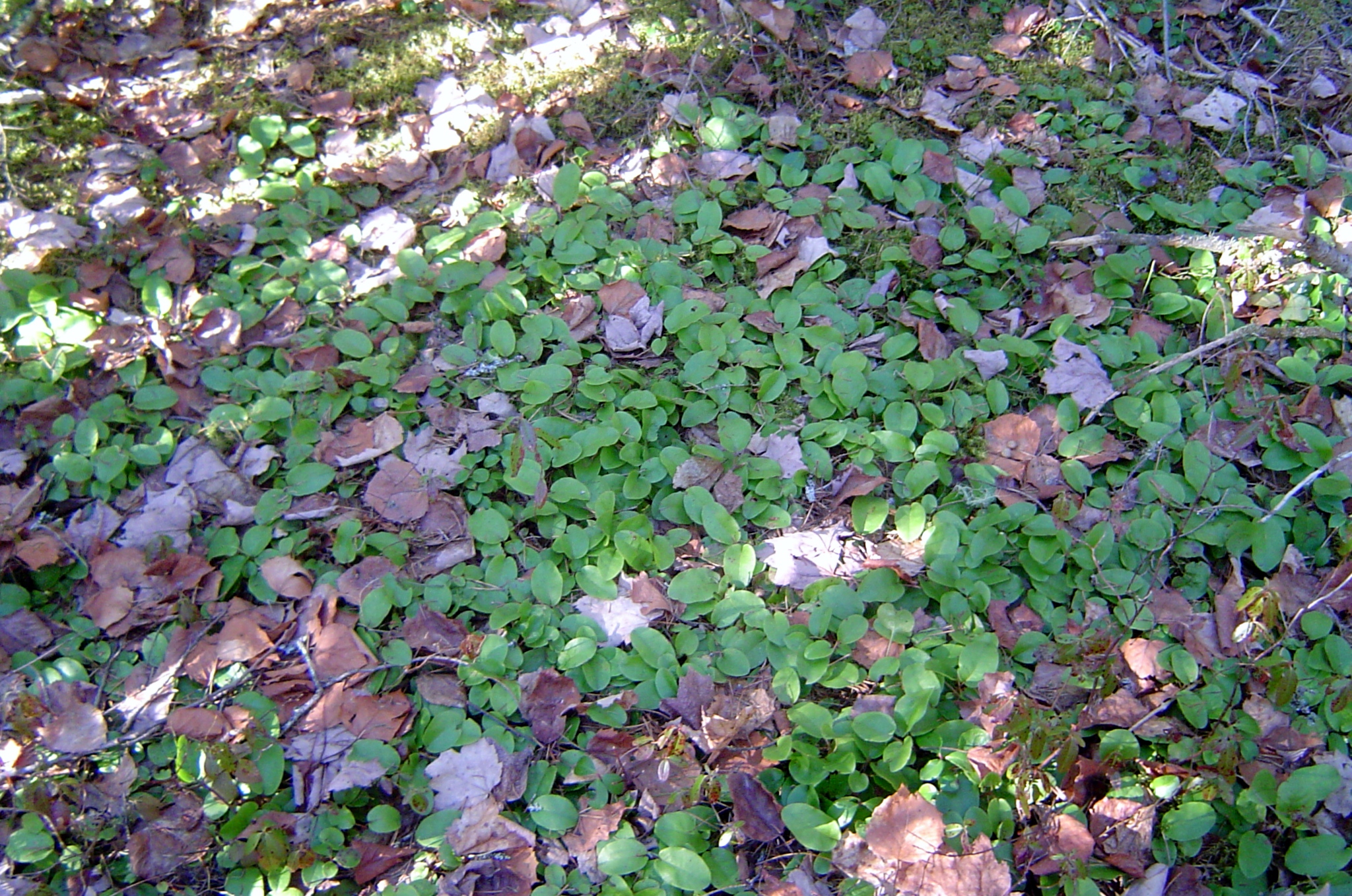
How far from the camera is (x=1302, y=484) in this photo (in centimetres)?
221

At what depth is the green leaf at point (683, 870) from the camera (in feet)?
5.88

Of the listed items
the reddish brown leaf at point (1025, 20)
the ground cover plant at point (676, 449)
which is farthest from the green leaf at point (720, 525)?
the reddish brown leaf at point (1025, 20)

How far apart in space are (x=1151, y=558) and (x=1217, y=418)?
516 mm

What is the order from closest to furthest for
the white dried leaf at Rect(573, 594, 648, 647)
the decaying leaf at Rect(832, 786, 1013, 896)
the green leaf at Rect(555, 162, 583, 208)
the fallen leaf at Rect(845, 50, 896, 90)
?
1. the decaying leaf at Rect(832, 786, 1013, 896)
2. the white dried leaf at Rect(573, 594, 648, 647)
3. the green leaf at Rect(555, 162, 583, 208)
4. the fallen leaf at Rect(845, 50, 896, 90)

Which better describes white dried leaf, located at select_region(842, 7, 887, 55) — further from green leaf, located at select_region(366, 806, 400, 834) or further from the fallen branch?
green leaf, located at select_region(366, 806, 400, 834)

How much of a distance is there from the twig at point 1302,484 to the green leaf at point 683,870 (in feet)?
5.46

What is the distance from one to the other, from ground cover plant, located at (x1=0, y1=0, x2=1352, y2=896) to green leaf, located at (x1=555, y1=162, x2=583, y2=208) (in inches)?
2.9

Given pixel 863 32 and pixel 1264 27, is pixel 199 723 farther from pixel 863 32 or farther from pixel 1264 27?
pixel 1264 27

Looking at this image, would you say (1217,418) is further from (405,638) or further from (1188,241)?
(405,638)

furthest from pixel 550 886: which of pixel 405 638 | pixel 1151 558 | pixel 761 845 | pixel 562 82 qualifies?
pixel 562 82

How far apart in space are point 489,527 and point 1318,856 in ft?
6.68

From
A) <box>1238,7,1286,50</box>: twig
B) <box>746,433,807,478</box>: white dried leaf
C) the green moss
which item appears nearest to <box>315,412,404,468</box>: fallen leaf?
<box>746,433,807,478</box>: white dried leaf

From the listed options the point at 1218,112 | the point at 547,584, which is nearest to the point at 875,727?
the point at 547,584

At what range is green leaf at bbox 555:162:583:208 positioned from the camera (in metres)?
2.95
